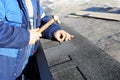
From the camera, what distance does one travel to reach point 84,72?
1.97 m

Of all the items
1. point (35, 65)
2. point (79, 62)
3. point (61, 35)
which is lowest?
point (35, 65)

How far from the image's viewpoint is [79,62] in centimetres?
216

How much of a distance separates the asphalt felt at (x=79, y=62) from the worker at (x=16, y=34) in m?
0.31

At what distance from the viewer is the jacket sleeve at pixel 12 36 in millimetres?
1851

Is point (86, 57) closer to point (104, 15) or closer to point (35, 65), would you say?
point (35, 65)

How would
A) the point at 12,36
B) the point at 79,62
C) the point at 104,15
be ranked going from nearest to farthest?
the point at 12,36, the point at 79,62, the point at 104,15


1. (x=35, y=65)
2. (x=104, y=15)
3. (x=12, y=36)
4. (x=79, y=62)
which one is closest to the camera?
(x=12, y=36)

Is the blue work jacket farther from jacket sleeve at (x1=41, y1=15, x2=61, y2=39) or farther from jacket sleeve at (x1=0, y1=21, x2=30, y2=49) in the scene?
jacket sleeve at (x1=41, y1=15, x2=61, y2=39)

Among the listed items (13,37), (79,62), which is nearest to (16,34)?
(13,37)

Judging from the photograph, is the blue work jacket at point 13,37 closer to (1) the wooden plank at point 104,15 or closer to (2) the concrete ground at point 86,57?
(2) the concrete ground at point 86,57

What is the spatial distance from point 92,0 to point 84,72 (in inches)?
231

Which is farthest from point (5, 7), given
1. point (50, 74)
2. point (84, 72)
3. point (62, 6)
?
point (62, 6)

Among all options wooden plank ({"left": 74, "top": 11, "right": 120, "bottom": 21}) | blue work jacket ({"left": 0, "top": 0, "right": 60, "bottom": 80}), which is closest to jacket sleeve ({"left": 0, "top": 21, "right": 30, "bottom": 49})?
blue work jacket ({"left": 0, "top": 0, "right": 60, "bottom": 80})

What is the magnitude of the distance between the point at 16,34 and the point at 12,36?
0.12ft
